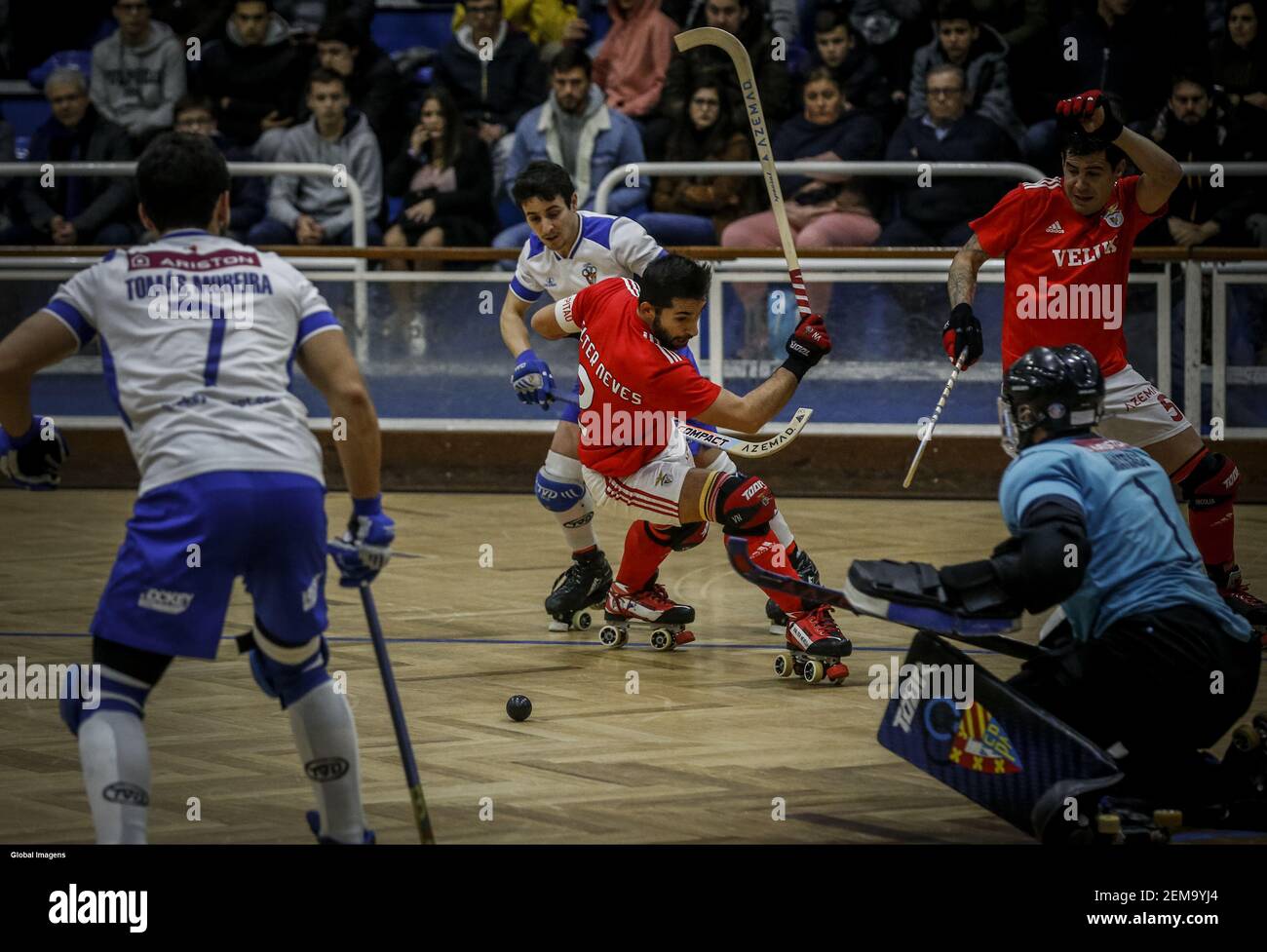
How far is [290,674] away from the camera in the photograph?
3.81 metres

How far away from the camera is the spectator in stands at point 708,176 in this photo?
10.9 meters

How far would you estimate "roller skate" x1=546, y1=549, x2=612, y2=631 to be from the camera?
278 inches

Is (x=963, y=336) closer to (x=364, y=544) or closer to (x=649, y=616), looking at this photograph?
(x=649, y=616)

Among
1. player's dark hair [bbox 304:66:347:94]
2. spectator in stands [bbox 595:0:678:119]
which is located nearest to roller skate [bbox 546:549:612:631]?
spectator in stands [bbox 595:0:678:119]

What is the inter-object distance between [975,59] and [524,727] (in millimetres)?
6593

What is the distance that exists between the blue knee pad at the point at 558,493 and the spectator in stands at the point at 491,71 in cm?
486

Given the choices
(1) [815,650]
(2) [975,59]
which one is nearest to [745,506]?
(1) [815,650]

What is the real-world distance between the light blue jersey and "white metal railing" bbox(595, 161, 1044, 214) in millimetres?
6021

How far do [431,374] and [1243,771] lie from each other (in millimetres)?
6878

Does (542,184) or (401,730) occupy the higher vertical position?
(542,184)

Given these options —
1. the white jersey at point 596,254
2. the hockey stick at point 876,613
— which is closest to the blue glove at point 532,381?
the white jersey at point 596,254

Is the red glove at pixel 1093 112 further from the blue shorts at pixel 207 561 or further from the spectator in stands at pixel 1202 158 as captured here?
the spectator in stands at pixel 1202 158

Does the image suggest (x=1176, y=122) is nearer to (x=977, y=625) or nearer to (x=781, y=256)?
(x=781, y=256)
